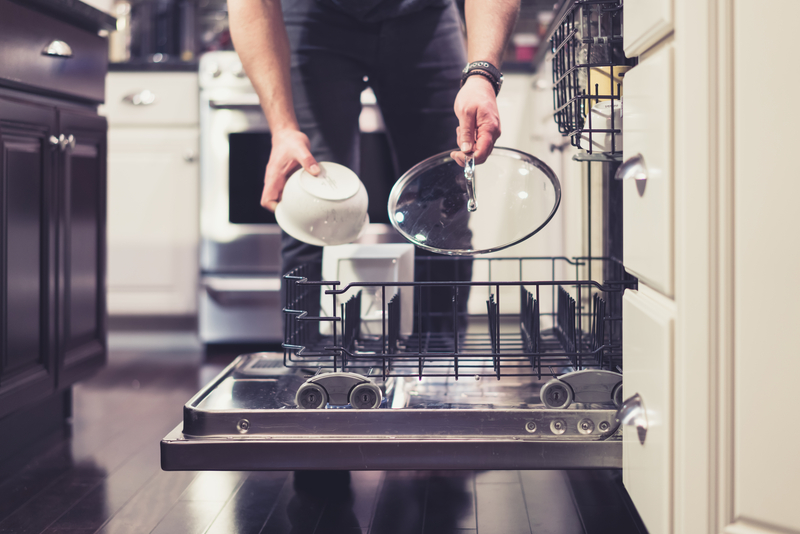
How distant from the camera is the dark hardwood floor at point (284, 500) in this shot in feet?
2.89

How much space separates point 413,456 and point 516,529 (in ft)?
0.84

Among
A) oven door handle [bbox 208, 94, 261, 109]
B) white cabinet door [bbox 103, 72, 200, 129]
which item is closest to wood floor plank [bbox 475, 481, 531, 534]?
oven door handle [bbox 208, 94, 261, 109]

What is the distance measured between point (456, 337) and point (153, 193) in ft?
5.61

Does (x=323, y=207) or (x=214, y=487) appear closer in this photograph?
(x=323, y=207)

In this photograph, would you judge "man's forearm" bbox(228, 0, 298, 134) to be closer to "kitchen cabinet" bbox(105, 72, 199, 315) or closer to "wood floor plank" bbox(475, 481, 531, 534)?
"wood floor plank" bbox(475, 481, 531, 534)

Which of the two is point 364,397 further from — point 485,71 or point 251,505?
point 485,71

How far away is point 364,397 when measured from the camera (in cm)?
76

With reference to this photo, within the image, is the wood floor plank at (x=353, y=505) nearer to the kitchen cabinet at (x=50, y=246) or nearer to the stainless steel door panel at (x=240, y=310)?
the kitchen cabinet at (x=50, y=246)

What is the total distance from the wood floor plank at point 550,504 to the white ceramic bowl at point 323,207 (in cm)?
45

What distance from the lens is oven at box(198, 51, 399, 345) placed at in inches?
79.1

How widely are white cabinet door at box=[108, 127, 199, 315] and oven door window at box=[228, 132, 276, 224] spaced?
22 centimetres
